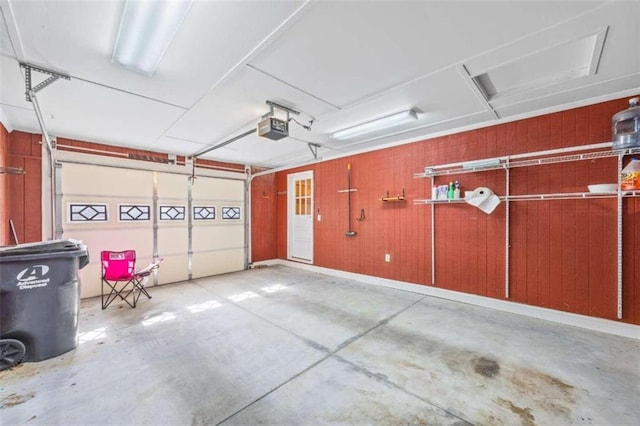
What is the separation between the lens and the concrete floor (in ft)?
5.40

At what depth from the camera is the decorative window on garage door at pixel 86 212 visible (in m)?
4.01

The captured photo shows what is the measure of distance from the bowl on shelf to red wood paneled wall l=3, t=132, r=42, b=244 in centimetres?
701

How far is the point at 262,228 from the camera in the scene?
6504 mm

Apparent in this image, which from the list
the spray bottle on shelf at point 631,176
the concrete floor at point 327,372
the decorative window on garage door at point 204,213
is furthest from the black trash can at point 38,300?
the spray bottle on shelf at point 631,176

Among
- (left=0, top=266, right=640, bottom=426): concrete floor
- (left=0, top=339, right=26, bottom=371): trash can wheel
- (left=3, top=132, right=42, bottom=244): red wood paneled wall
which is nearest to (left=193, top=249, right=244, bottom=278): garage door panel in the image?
(left=0, top=266, right=640, bottom=426): concrete floor

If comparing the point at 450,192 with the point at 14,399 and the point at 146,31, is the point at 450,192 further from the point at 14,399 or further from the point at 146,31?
the point at 14,399

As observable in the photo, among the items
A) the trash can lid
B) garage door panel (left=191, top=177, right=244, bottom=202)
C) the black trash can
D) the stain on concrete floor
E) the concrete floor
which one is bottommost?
the concrete floor

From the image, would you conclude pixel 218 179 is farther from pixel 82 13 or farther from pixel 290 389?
pixel 290 389

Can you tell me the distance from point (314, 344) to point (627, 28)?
3379 mm

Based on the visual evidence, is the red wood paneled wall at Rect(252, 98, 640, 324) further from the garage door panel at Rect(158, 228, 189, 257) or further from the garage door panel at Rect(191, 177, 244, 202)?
the garage door panel at Rect(158, 228, 189, 257)

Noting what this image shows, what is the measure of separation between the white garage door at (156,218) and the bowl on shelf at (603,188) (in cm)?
575

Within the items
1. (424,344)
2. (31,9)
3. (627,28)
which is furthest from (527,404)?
(31,9)

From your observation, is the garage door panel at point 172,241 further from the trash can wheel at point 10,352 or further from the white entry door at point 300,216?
the trash can wheel at point 10,352

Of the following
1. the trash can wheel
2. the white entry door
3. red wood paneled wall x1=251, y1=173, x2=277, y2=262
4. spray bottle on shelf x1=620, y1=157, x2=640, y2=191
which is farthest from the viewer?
red wood paneled wall x1=251, y1=173, x2=277, y2=262
